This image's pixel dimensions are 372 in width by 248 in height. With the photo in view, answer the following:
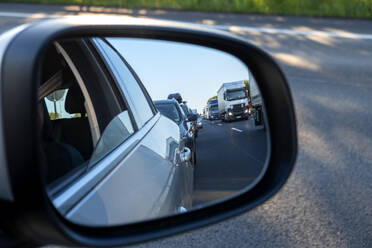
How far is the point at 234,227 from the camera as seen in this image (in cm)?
A: 337

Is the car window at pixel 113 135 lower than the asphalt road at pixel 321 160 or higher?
higher

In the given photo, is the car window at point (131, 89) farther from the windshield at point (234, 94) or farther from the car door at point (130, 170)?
the windshield at point (234, 94)

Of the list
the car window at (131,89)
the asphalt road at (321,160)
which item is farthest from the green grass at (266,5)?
the car window at (131,89)

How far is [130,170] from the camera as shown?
1477mm

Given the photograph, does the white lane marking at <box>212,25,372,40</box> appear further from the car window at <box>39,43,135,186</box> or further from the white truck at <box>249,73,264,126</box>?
the car window at <box>39,43,135,186</box>

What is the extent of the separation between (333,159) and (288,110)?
12.3ft

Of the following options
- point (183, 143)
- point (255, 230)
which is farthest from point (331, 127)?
point (183, 143)

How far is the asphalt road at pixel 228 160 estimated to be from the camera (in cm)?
166

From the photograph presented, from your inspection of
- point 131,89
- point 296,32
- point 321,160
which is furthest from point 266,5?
point 131,89

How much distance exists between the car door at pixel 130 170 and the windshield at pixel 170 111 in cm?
6

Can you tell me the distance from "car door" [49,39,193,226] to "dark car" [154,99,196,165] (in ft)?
0.15

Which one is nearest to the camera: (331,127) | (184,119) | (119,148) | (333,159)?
(119,148)

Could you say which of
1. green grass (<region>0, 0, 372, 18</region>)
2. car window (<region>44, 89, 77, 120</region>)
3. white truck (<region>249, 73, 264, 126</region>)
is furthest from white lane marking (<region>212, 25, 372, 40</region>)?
car window (<region>44, 89, 77, 120</region>)

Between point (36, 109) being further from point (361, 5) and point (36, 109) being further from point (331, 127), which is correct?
point (361, 5)
